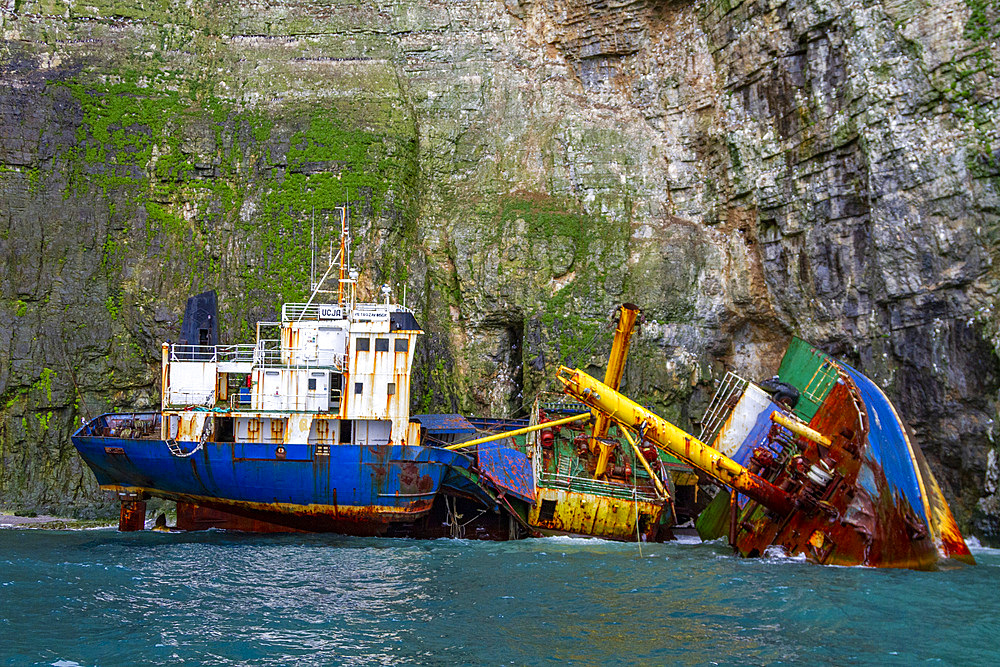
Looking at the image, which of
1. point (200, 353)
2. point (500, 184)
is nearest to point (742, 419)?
point (500, 184)

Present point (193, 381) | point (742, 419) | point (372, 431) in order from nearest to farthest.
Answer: point (742, 419), point (372, 431), point (193, 381)

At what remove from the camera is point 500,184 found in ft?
112

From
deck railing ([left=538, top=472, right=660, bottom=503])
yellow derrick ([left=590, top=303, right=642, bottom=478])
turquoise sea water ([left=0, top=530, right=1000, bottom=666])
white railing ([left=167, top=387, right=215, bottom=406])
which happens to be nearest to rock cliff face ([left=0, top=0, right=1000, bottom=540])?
white railing ([left=167, top=387, right=215, bottom=406])

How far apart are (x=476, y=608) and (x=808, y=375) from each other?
13.3 meters

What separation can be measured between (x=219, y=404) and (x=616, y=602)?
14742 mm

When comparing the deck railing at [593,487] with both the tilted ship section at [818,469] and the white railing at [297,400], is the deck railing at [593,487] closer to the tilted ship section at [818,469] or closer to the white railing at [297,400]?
the tilted ship section at [818,469]

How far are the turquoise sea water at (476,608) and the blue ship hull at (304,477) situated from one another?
265 centimetres

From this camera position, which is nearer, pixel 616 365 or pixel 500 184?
pixel 616 365

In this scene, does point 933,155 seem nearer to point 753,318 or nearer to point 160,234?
point 753,318

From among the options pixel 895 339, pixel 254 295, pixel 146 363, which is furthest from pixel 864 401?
pixel 146 363

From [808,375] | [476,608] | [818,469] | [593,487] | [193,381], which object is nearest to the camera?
[476,608]

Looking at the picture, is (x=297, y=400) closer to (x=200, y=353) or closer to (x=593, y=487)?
(x=200, y=353)

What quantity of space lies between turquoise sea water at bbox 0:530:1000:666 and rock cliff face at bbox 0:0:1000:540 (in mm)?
9119

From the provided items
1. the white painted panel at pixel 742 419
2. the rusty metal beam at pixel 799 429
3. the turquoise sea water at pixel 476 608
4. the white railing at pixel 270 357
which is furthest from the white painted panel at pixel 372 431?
the rusty metal beam at pixel 799 429
